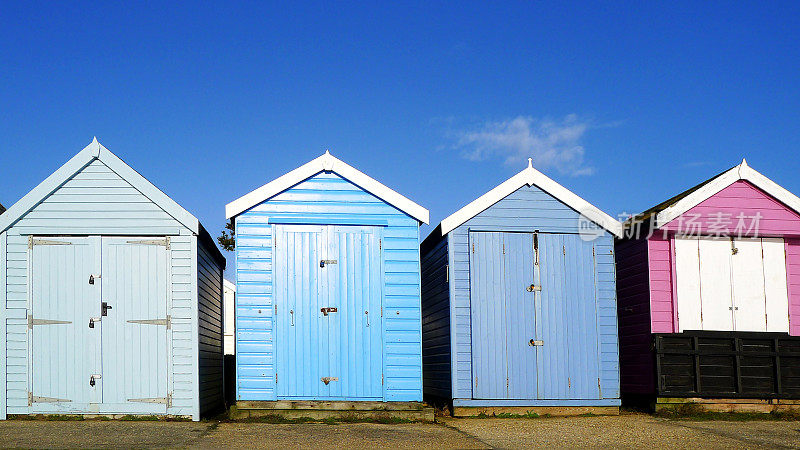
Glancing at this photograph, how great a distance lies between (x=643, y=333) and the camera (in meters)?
14.0

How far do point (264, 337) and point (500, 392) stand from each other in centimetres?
376

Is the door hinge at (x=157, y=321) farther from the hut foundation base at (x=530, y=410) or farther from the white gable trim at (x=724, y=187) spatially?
A: the white gable trim at (x=724, y=187)

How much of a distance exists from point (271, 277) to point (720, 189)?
7709 millimetres

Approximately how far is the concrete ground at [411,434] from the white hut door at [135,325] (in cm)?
49

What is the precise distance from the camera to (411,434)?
1085 cm

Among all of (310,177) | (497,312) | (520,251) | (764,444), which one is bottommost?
(764,444)

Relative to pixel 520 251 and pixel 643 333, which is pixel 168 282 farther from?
pixel 643 333

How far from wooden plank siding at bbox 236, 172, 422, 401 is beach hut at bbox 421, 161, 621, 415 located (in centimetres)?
82

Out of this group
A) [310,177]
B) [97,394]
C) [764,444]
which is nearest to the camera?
[764,444]

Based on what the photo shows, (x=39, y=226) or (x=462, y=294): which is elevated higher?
(x=39, y=226)

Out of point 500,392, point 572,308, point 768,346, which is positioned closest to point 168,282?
point 500,392

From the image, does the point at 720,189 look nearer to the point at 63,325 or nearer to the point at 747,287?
the point at 747,287

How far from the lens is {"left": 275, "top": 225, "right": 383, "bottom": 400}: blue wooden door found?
12164mm

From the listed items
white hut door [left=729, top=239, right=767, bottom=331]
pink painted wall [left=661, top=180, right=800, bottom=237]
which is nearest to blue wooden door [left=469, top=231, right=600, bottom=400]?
pink painted wall [left=661, top=180, right=800, bottom=237]
